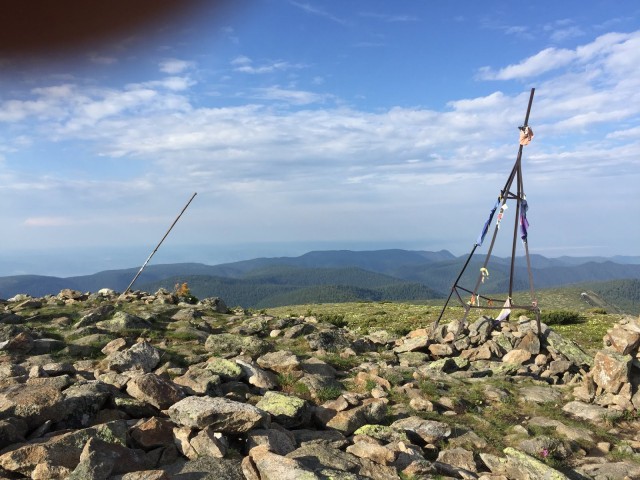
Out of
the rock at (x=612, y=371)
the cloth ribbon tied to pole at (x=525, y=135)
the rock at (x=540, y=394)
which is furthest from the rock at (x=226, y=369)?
the cloth ribbon tied to pole at (x=525, y=135)

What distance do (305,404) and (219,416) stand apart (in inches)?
123

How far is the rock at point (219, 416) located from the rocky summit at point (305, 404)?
0.10 feet

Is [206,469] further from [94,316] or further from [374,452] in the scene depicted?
[94,316]

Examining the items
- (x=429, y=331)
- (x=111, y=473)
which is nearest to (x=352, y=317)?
(x=429, y=331)

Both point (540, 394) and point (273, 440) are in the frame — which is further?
point (540, 394)

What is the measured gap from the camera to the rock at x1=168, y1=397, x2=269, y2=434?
10.1 meters

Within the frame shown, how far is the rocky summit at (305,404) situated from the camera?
9.13m

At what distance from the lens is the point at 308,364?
18266 millimetres

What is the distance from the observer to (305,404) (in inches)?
498

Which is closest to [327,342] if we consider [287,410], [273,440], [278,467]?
[287,410]

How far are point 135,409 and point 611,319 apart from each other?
42537 mm

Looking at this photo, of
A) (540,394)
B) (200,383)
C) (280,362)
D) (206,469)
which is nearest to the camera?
(206,469)

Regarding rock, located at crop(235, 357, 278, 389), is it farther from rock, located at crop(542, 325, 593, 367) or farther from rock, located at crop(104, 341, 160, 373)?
rock, located at crop(542, 325, 593, 367)

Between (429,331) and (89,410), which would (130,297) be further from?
(89,410)
